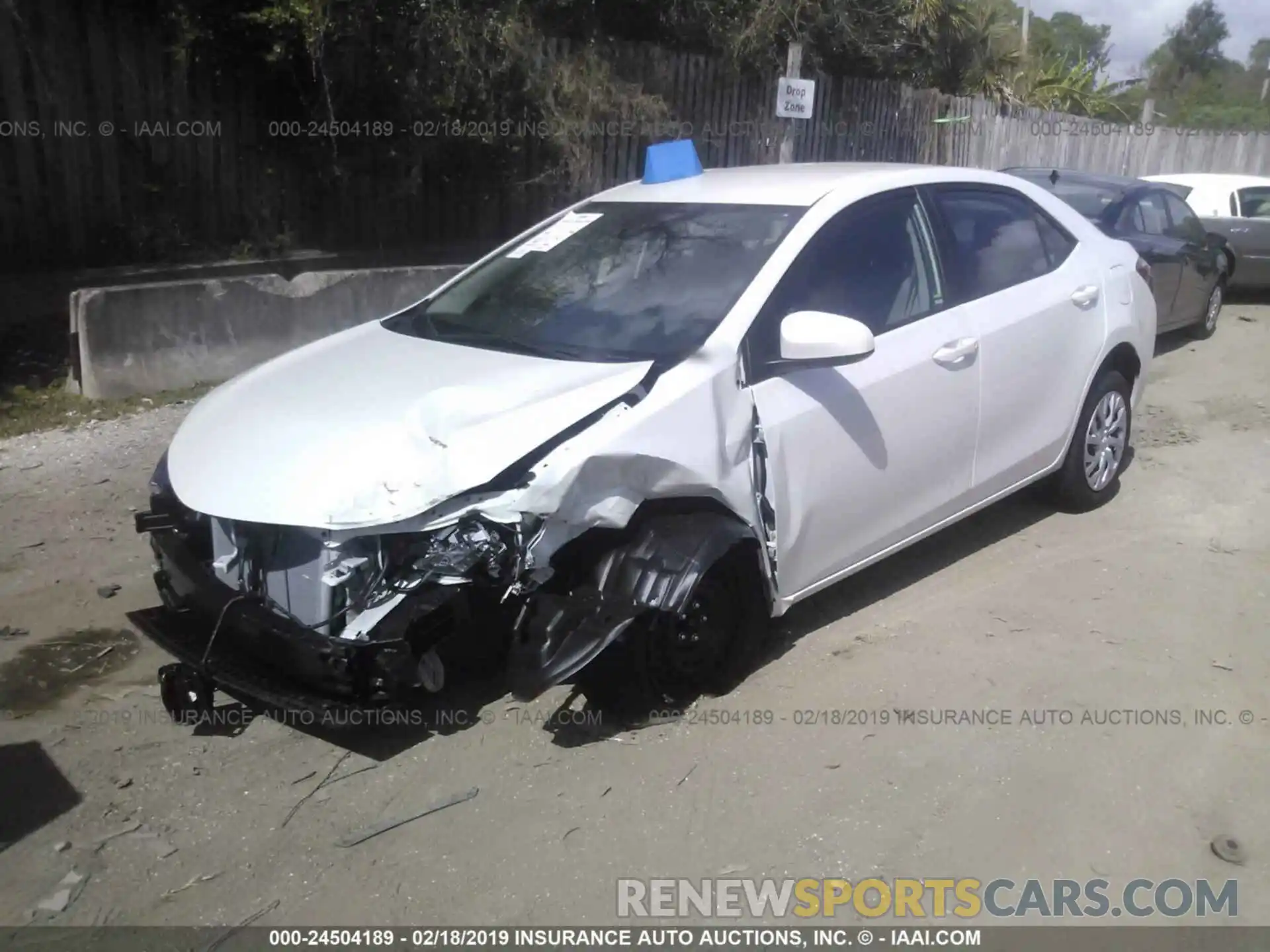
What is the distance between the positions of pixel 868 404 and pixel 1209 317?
7.87 m

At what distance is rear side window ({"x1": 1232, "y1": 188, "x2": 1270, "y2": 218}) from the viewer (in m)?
12.2

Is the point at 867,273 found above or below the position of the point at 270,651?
above

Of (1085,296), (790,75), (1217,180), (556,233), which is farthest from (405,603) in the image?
(1217,180)

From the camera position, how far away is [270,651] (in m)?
3.42

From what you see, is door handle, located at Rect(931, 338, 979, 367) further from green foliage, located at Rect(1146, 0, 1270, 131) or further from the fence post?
green foliage, located at Rect(1146, 0, 1270, 131)

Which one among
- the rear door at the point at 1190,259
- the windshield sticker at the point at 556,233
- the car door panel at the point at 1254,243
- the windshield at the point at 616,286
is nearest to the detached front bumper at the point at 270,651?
the windshield at the point at 616,286

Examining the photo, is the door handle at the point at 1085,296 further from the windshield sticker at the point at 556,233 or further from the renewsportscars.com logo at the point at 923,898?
the renewsportscars.com logo at the point at 923,898

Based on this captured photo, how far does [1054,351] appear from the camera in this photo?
17.1 feet

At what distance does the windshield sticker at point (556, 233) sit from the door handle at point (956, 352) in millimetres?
1505

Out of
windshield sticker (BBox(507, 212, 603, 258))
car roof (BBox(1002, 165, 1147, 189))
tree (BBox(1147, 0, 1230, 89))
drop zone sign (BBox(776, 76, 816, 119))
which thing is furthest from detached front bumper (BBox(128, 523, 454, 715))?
tree (BBox(1147, 0, 1230, 89))

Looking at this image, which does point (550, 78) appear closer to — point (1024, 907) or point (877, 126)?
point (877, 126)

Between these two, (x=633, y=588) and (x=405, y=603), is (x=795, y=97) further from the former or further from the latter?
(x=405, y=603)

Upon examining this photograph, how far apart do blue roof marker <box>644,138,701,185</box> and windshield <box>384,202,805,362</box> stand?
0.36 m

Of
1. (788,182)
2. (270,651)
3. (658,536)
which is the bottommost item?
(270,651)
